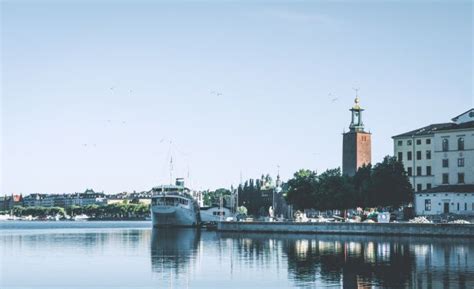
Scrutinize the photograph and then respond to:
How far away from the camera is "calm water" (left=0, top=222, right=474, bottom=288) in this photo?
5219 cm

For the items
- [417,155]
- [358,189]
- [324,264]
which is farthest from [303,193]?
[324,264]

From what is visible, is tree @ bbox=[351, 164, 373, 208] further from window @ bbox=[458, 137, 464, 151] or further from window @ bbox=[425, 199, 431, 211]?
window @ bbox=[458, 137, 464, 151]

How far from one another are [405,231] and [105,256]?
4075 centimetres

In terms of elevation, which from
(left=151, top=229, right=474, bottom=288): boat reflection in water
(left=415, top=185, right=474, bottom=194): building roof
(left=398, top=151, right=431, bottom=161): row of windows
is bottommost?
(left=151, top=229, right=474, bottom=288): boat reflection in water

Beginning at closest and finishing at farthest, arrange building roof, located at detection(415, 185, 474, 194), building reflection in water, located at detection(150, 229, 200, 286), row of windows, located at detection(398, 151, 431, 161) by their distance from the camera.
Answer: building reflection in water, located at detection(150, 229, 200, 286), building roof, located at detection(415, 185, 474, 194), row of windows, located at detection(398, 151, 431, 161)

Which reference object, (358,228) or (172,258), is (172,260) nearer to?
(172,258)

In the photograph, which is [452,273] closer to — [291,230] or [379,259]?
[379,259]

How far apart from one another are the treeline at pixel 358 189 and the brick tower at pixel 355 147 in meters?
14.7

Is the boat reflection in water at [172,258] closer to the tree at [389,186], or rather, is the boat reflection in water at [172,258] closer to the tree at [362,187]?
the tree at [389,186]

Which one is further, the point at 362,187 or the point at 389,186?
the point at 362,187

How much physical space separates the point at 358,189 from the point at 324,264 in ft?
215

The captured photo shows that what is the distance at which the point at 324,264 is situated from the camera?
210 feet

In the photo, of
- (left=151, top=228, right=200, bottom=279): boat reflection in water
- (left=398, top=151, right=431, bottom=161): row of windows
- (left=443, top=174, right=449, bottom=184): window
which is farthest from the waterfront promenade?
(left=398, top=151, right=431, bottom=161): row of windows

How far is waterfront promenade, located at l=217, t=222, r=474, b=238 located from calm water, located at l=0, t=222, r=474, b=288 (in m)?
2.81
